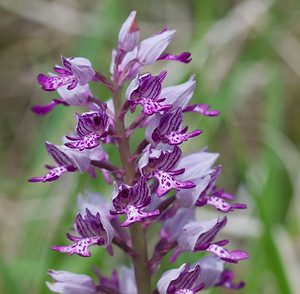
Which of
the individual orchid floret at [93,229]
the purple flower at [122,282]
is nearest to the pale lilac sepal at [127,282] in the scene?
the purple flower at [122,282]

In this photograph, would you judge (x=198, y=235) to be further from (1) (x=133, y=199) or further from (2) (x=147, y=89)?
(2) (x=147, y=89)

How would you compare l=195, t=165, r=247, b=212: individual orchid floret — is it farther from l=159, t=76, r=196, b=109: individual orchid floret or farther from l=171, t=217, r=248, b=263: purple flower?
l=159, t=76, r=196, b=109: individual orchid floret

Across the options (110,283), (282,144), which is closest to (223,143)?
(282,144)

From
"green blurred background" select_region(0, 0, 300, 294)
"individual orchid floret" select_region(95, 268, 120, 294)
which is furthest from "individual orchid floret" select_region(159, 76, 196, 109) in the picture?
"green blurred background" select_region(0, 0, 300, 294)

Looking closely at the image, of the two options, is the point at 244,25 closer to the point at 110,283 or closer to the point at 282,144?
the point at 282,144

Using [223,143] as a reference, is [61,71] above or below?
above

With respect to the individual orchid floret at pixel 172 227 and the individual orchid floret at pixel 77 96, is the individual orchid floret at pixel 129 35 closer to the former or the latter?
the individual orchid floret at pixel 77 96

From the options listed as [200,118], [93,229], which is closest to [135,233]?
[93,229]
